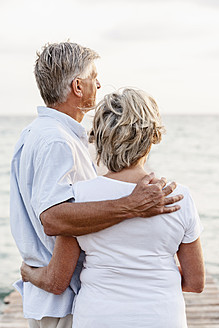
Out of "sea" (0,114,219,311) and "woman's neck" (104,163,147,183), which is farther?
"sea" (0,114,219,311)

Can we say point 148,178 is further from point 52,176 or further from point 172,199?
point 52,176

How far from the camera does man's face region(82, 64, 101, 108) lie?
7.63ft

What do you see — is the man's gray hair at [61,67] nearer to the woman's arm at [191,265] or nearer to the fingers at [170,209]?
the fingers at [170,209]

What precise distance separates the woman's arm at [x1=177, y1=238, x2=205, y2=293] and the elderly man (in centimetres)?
18

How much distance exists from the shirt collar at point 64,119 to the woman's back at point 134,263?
36 cm

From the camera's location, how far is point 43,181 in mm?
2127

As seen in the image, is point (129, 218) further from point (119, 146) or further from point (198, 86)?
point (198, 86)

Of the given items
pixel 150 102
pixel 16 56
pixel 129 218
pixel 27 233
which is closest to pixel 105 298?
pixel 129 218

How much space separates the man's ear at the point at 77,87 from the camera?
7.47ft

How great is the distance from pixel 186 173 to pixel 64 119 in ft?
77.4

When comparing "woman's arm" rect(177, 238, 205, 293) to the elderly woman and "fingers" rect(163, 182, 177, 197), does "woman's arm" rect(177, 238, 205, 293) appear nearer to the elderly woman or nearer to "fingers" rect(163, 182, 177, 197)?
the elderly woman

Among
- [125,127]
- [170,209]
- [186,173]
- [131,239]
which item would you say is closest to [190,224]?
[170,209]

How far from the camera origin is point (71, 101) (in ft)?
7.64

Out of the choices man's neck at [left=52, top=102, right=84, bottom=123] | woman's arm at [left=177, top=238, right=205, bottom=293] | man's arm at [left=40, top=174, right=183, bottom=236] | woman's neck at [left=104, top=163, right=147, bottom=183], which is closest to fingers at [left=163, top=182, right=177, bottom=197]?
man's arm at [left=40, top=174, right=183, bottom=236]
